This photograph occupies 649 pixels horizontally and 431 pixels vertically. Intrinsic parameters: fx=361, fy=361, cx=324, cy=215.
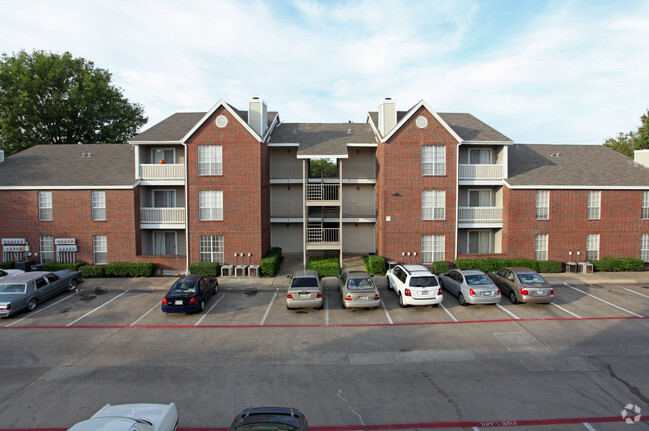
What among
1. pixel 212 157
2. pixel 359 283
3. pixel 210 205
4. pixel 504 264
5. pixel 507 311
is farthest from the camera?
pixel 210 205

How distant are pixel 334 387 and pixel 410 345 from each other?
368cm

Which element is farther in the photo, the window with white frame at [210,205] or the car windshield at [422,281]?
the window with white frame at [210,205]

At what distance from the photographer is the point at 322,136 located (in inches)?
988

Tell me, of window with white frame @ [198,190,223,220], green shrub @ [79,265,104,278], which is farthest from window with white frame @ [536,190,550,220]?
green shrub @ [79,265,104,278]

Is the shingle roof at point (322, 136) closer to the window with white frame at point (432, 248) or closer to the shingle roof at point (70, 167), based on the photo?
the window with white frame at point (432, 248)

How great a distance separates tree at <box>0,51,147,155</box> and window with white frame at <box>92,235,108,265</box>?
2342 centimetres

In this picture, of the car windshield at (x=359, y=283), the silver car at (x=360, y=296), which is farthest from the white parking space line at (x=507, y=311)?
the car windshield at (x=359, y=283)

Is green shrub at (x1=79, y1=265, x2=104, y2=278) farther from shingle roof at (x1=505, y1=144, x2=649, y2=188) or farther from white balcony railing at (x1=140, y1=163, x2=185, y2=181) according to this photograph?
shingle roof at (x1=505, y1=144, x2=649, y2=188)

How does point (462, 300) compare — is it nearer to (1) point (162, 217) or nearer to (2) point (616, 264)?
(2) point (616, 264)

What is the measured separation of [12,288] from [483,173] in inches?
998

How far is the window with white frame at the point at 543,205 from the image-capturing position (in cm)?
2258

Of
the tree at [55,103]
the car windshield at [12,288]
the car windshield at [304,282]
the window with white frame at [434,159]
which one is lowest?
the car windshield at [12,288]

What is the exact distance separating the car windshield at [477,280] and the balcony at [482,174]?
8831 mm

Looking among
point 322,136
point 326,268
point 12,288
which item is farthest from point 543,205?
point 12,288
